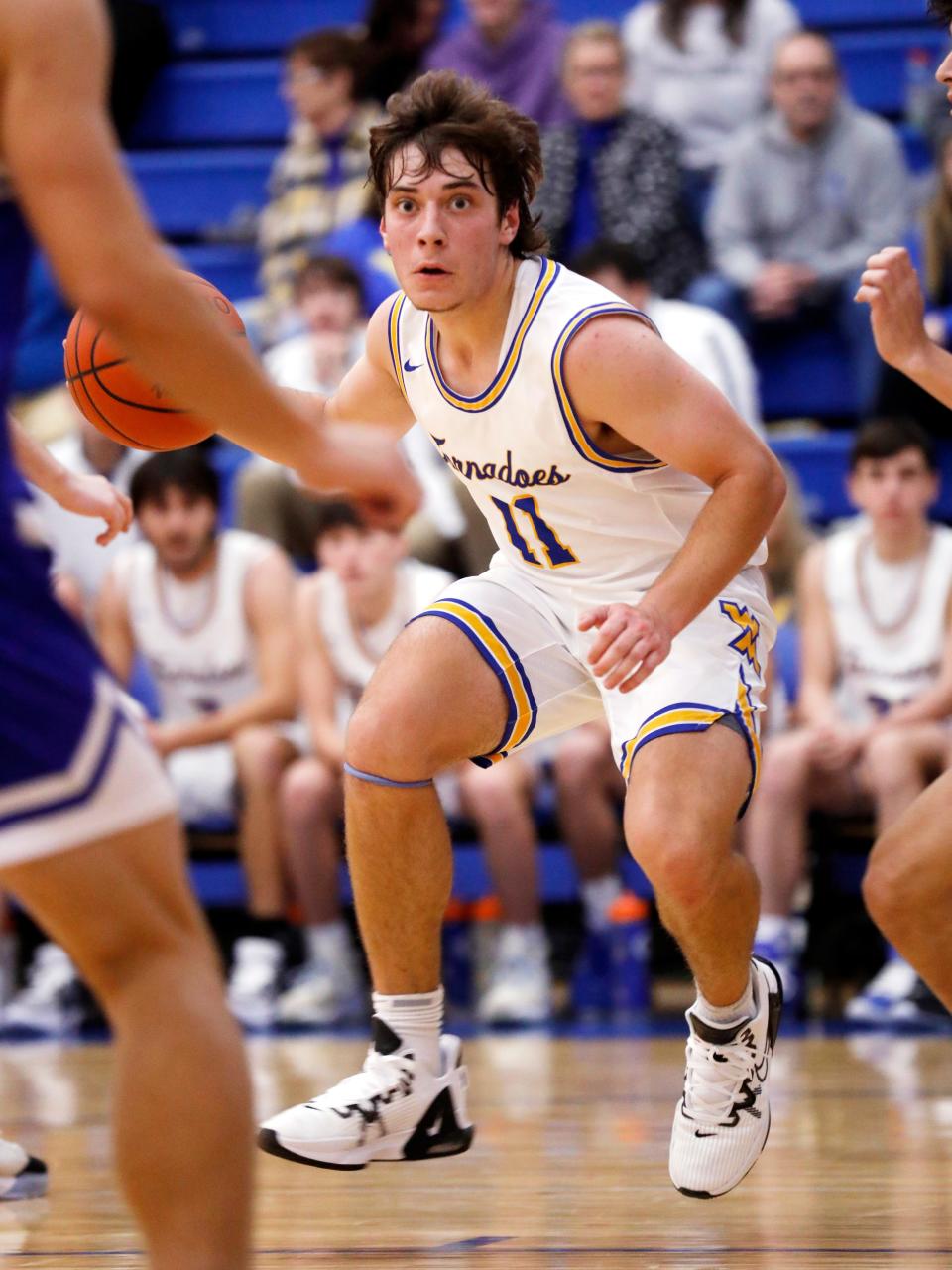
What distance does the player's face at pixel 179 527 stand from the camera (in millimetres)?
6957

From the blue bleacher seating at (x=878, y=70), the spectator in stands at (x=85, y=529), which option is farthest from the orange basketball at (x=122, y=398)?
the blue bleacher seating at (x=878, y=70)

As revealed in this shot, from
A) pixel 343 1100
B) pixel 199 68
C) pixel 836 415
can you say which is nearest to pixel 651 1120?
pixel 343 1100

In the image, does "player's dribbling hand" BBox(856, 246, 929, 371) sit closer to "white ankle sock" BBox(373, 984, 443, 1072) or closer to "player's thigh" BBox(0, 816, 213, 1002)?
"white ankle sock" BBox(373, 984, 443, 1072)

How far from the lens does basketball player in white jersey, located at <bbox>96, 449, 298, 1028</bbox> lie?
6852 mm

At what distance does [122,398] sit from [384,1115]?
131 centimetres

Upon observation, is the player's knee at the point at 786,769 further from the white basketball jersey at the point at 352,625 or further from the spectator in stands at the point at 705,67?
the spectator in stands at the point at 705,67

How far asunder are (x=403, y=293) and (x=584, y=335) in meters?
0.41

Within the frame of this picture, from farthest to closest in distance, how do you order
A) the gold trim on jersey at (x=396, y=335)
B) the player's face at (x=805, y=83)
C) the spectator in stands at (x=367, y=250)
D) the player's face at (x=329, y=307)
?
1. the spectator in stands at (x=367, y=250)
2. the player's face at (x=805, y=83)
3. the player's face at (x=329, y=307)
4. the gold trim on jersey at (x=396, y=335)

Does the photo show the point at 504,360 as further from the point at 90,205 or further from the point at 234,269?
the point at 234,269

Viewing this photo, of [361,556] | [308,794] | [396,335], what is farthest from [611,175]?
[396,335]

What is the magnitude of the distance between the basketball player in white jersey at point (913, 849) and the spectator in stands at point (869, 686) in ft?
9.37

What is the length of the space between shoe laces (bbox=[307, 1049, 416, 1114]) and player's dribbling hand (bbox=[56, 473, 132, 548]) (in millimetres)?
1044

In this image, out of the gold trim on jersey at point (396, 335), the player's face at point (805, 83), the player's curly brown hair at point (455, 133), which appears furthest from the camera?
the player's face at point (805, 83)

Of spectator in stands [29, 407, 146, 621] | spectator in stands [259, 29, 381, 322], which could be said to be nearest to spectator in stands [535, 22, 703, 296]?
spectator in stands [259, 29, 381, 322]
